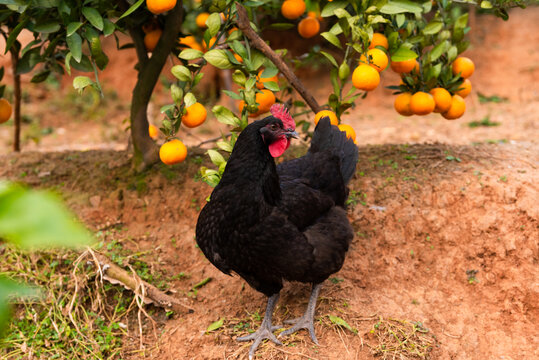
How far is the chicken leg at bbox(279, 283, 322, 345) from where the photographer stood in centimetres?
259

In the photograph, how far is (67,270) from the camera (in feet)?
9.63

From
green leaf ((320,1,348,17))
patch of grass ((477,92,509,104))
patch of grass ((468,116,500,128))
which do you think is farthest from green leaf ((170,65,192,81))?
patch of grass ((477,92,509,104))

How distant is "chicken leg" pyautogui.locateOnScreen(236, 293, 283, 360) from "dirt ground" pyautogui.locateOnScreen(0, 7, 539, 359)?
65 millimetres

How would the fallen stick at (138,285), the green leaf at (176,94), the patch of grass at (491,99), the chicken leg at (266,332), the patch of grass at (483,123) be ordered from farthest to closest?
the patch of grass at (491,99) < the patch of grass at (483,123) < the fallen stick at (138,285) < the green leaf at (176,94) < the chicken leg at (266,332)

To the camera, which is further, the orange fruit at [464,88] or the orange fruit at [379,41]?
the orange fruit at [464,88]

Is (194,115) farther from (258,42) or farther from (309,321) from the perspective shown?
(309,321)

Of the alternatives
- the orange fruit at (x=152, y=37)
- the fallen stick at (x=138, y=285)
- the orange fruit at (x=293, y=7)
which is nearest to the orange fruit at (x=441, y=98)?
the orange fruit at (x=293, y=7)

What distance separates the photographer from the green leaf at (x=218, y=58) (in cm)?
258

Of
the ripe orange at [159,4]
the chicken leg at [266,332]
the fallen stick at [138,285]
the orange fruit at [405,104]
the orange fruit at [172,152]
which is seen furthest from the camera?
the orange fruit at [405,104]

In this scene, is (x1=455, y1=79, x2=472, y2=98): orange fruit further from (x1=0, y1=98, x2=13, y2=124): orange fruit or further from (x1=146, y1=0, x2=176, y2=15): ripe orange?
(x1=0, y1=98, x2=13, y2=124): orange fruit

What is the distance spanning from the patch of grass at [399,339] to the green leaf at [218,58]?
1.64 meters

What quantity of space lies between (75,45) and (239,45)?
0.86 meters

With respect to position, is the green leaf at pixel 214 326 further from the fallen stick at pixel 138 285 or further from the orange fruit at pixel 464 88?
the orange fruit at pixel 464 88

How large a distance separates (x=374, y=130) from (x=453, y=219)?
3122 mm
